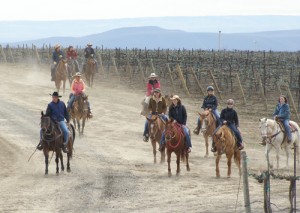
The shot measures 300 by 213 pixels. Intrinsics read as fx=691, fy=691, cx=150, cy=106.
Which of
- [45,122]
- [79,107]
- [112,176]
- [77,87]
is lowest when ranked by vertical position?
[112,176]

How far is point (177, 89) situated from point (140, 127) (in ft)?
53.6

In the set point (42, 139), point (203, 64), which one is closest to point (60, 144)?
point (42, 139)

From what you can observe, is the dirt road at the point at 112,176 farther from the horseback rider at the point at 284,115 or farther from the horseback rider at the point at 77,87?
the horseback rider at the point at 77,87

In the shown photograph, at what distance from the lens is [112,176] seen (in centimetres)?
2069

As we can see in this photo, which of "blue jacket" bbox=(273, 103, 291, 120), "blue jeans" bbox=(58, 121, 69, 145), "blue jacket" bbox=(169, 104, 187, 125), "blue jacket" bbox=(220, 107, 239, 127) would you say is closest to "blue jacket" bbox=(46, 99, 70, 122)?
"blue jeans" bbox=(58, 121, 69, 145)

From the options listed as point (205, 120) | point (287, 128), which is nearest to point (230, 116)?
point (205, 120)

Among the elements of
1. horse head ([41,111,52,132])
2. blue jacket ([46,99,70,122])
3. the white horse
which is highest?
blue jacket ([46,99,70,122])

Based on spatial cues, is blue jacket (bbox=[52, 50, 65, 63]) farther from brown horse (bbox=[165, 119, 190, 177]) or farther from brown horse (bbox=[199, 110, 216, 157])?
brown horse (bbox=[165, 119, 190, 177])

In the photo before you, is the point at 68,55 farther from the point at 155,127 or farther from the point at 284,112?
the point at 284,112

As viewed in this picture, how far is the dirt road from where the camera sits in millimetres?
17094

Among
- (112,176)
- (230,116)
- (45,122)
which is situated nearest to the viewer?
(45,122)

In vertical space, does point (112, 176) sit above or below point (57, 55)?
below

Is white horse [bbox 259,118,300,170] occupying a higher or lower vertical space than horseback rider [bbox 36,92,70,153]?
lower

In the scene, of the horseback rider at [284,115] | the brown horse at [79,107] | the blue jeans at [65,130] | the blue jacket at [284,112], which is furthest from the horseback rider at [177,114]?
the brown horse at [79,107]
